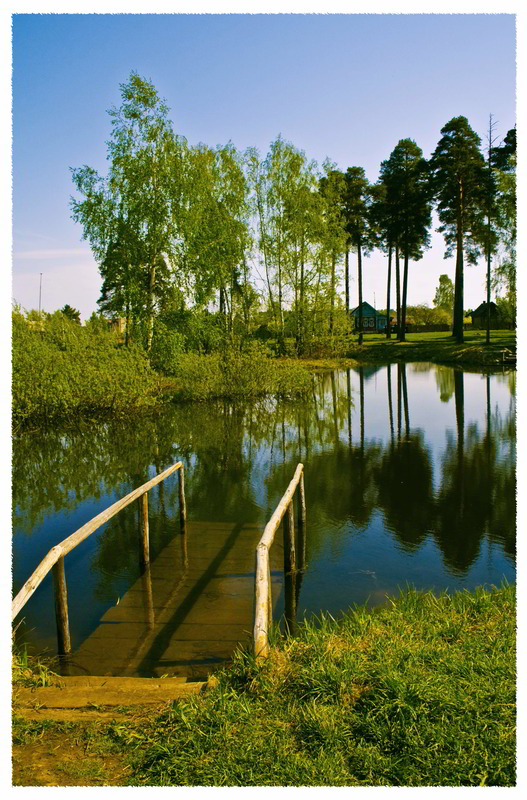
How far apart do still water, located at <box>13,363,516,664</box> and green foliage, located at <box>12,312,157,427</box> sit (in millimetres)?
986

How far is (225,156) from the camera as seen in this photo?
133ft

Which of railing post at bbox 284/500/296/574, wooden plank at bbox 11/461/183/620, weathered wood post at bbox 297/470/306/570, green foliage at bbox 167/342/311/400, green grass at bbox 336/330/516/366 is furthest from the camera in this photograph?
green grass at bbox 336/330/516/366

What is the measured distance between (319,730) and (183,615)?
386cm

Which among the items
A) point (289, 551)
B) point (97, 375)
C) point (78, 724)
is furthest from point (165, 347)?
point (78, 724)

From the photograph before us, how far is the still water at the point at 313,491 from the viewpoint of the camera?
8719 mm

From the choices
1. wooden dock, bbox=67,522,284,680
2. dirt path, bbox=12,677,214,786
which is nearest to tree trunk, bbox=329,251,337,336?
wooden dock, bbox=67,522,284,680

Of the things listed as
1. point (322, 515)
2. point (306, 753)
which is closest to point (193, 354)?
point (322, 515)

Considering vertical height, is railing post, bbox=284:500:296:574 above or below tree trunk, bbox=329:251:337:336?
below

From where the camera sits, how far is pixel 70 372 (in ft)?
65.9

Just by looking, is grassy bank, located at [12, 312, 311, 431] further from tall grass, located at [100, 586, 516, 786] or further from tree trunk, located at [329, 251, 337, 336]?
tree trunk, located at [329, 251, 337, 336]

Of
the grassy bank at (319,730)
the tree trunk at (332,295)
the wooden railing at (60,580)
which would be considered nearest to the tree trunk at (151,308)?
the wooden railing at (60,580)

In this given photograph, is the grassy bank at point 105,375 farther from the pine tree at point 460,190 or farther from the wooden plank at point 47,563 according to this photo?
the pine tree at point 460,190

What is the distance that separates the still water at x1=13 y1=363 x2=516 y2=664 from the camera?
8719 mm

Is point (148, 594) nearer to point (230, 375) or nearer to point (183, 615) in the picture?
point (183, 615)
